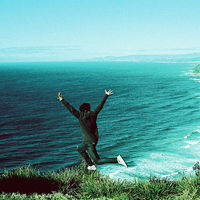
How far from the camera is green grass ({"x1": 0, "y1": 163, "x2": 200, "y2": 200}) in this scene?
7.95 m

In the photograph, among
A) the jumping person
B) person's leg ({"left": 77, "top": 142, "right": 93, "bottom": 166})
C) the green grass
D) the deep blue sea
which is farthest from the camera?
the deep blue sea

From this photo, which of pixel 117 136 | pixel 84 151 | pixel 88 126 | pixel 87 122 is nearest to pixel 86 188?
pixel 84 151

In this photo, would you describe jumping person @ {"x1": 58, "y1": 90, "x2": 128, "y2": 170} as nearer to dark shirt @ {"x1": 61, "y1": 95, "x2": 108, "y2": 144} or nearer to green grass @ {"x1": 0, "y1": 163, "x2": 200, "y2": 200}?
dark shirt @ {"x1": 61, "y1": 95, "x2": 108, "y2": 144}

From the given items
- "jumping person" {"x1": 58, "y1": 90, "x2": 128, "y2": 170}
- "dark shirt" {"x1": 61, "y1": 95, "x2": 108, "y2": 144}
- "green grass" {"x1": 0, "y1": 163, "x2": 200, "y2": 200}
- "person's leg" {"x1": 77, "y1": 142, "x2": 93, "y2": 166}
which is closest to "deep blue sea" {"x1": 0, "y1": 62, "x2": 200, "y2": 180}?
"green grass" {"x1": 0, "y1": 163, "x2": 200, "y2": 200}

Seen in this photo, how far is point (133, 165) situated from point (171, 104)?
174 feet

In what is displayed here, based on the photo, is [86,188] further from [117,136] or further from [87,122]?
[117,136]

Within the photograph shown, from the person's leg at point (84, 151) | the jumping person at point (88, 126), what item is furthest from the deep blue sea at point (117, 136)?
the jumping person at point (88, 126)

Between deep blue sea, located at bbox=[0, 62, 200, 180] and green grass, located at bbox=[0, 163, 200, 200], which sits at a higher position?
green grass, located at bbox=[0, 163, 200, 200]

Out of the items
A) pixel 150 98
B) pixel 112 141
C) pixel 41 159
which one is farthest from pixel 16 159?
pixel 150 98

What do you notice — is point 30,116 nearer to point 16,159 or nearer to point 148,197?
point 16,159

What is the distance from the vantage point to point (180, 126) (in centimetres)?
5881

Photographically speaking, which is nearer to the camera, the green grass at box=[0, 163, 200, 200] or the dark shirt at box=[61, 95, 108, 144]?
the green grass at box=[0, 163, 200, 200]

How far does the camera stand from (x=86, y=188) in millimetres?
8422

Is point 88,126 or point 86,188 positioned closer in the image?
point 88,126
